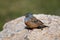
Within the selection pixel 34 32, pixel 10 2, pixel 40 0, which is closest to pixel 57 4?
pixel 40 0

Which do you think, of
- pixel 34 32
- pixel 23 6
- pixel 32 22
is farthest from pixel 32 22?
pixel 23 6

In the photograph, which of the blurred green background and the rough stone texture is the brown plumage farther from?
the blurred green background

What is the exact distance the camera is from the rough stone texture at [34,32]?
966 cm

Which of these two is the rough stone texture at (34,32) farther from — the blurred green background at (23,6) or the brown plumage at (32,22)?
the blurred green background at (23,6)

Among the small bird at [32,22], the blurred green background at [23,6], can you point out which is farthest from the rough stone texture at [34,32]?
the blurred green background at [23,6]

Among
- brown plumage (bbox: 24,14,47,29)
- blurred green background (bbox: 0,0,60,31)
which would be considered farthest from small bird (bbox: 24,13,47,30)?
blurred green background (bbox: 0,0,60,31)

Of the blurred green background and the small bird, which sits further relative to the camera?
the blurred green background

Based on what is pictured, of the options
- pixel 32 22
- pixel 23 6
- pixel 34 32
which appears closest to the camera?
pixel 34 32

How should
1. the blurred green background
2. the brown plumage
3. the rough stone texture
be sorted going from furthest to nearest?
the blurred green background < the brown plumage < the rough stone texture

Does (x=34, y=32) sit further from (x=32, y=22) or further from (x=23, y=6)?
(x=23, y=6)

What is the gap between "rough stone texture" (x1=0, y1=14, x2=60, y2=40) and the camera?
966 centimetres

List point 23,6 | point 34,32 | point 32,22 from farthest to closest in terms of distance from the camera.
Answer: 1. point 23,6
2. point 32,22
3. point 34,32

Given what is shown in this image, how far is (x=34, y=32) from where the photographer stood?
9.84 metres

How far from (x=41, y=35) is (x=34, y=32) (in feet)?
0.82
